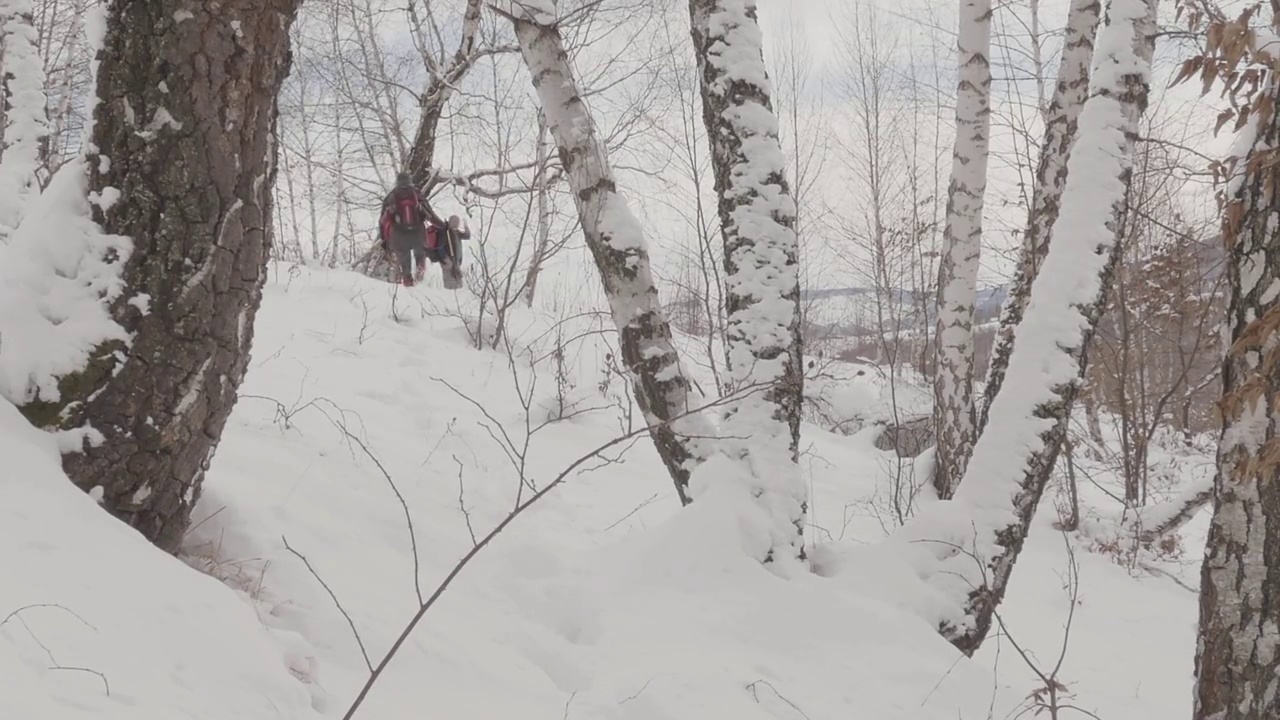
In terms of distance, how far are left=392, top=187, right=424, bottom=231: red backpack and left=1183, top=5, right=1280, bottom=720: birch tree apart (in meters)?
6.68

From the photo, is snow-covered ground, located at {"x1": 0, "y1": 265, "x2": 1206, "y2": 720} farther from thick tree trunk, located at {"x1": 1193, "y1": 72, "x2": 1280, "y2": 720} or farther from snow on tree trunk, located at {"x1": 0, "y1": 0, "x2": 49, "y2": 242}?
snow on tree trunk, located at {"x1": 0, "y1": 0, "x2": 49, "y2": 242}

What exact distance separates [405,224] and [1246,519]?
22.8 feet

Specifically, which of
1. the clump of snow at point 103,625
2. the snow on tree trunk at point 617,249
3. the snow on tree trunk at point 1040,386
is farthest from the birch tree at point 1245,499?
the clump of snow at point 103,625

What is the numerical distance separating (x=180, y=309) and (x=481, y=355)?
14.8 ft

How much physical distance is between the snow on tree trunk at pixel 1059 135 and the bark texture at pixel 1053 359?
134 centimetres

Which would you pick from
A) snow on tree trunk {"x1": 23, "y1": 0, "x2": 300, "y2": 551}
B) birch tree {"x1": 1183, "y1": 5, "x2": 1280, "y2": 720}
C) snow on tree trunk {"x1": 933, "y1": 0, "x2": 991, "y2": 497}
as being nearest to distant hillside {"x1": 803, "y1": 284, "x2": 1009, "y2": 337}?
snow on tree trunk {"x1": 933, "y1": 0, "x2": 991, "y2": 497}

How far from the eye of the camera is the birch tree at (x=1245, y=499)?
158 centimetres

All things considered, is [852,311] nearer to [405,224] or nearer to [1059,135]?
[405,224]

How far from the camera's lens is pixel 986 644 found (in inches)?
133

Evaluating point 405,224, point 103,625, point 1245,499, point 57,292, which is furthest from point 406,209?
point 1245,499

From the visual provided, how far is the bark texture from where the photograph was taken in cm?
257

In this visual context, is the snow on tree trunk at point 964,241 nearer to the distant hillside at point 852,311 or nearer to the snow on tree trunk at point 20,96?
the snow on tree trunk at point 20,96

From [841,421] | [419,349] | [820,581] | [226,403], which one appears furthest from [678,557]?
[841,421]

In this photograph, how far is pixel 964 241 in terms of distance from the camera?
448 centimetres
